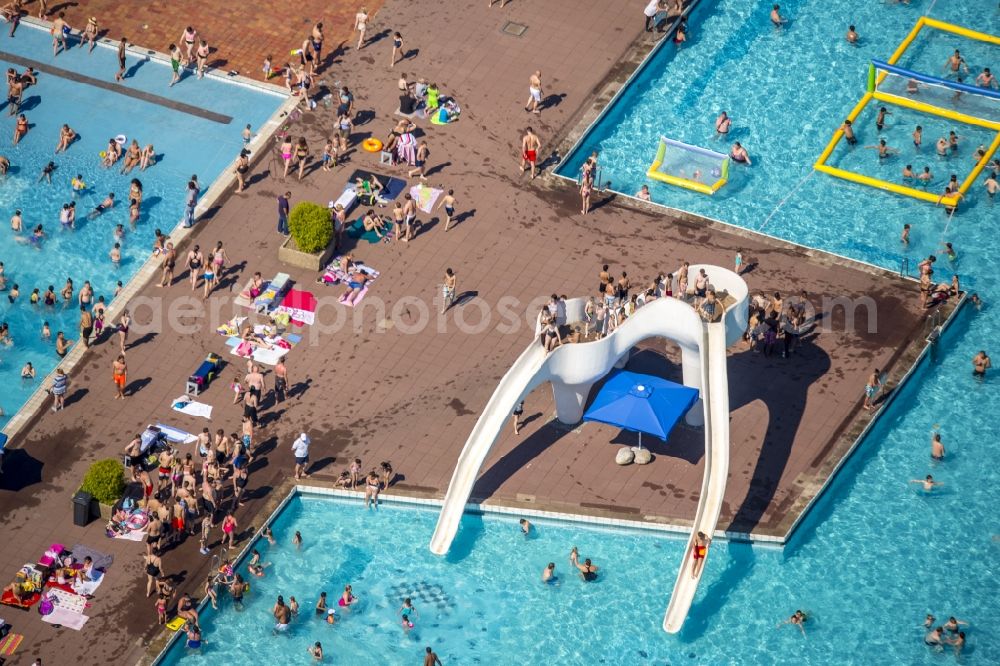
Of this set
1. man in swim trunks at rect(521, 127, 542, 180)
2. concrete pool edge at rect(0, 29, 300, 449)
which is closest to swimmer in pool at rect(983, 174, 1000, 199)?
man in swim trunks at rect(521, 127, 542, 180)

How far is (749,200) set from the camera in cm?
5759

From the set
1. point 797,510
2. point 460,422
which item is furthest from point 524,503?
point 797,510

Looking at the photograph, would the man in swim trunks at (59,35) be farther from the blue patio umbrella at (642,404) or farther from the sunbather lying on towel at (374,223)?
the blue patio umbrella at (642,404)

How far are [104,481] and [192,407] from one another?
4222mm

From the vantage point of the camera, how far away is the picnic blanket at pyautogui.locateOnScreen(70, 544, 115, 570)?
4634cm

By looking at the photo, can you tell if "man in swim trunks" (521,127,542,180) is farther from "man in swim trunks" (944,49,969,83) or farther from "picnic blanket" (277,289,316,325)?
"man in swim trunks" (944,49,969,83)

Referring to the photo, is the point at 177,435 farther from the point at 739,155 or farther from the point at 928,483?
the point at 739,155

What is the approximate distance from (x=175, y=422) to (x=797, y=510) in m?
16.3

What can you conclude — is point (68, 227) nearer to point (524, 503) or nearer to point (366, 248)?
point (366, 248)

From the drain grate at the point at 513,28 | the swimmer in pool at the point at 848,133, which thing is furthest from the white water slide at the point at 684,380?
the drain grate at the point at 513,28

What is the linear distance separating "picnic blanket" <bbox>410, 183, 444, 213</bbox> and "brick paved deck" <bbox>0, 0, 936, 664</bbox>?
560 millimetres

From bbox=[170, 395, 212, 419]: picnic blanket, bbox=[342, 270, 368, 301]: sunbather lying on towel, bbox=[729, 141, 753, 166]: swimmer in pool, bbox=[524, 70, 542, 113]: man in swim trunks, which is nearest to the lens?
bbox=[170, 395, 212, 419]: picnic blanket

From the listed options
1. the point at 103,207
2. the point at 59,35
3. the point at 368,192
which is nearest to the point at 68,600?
the point at 103,207

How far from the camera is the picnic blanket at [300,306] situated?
52.8 meters
